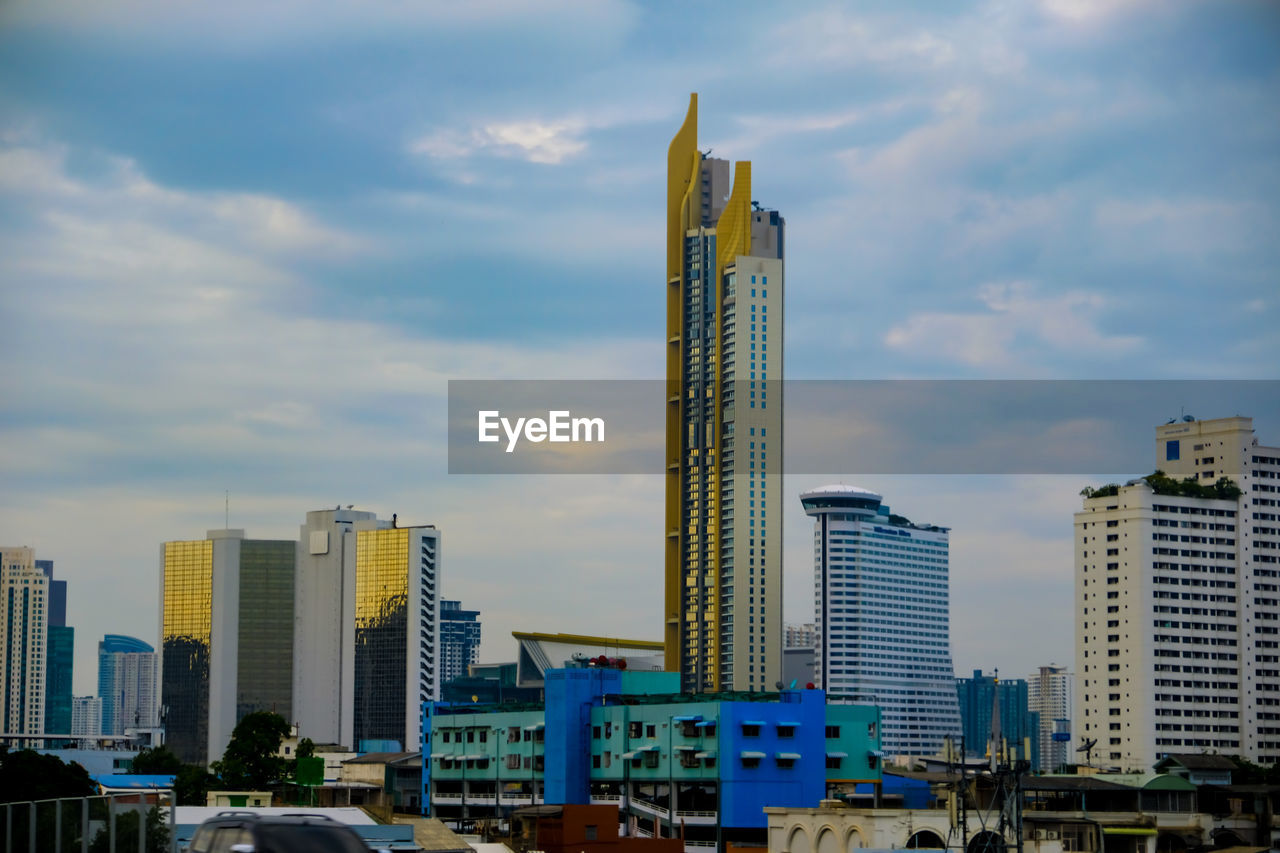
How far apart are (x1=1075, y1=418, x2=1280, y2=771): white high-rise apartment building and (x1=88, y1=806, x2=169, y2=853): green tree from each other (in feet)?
409

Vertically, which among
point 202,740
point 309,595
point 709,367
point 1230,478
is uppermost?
point 709,367

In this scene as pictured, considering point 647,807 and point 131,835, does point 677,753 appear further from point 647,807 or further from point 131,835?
point 131,835

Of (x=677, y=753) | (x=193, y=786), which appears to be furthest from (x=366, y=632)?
(x=677, y=753)

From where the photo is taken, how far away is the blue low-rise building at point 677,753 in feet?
202

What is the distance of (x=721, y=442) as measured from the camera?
13875 cm

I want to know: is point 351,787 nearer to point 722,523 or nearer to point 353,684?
point 722,523

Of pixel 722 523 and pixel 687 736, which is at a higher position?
pixel 722 523

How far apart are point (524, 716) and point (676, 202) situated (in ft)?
270

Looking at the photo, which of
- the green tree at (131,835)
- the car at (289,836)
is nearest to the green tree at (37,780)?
the green tree at (131,835)

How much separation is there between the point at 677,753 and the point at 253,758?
2007cm

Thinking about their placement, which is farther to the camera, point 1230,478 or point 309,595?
point 309,595

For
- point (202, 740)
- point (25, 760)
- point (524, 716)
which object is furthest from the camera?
point (202, 740)

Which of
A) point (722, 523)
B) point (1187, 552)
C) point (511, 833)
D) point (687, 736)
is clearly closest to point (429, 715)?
point (687, 736)

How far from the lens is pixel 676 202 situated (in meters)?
147
